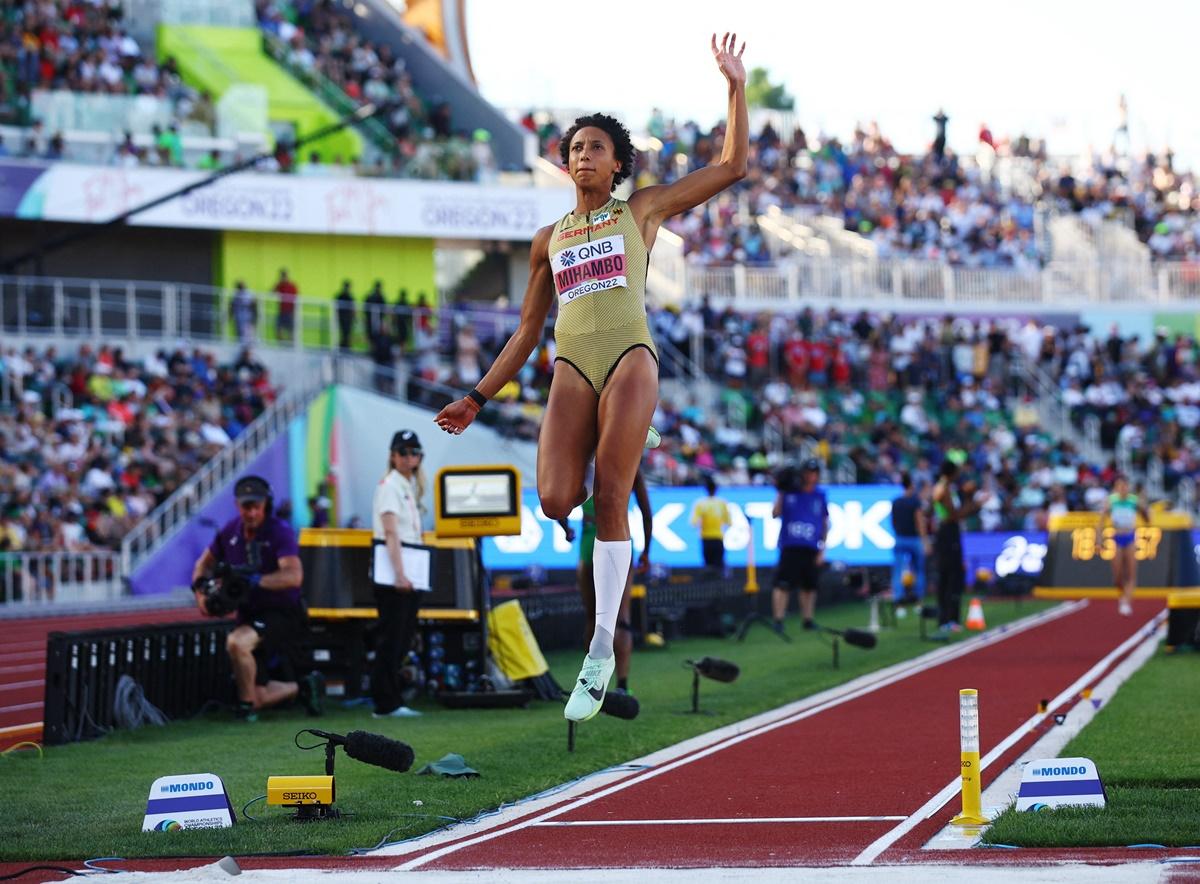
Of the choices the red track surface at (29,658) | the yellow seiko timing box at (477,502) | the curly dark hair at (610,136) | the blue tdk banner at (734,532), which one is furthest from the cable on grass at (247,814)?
the blue tdk banner at (734,532)

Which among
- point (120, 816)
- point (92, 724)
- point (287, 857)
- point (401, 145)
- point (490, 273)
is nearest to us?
point (287, 857)

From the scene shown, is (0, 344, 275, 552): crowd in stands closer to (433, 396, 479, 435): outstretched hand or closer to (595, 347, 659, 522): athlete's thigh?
(433, 396, 479, 435): outstretched hand

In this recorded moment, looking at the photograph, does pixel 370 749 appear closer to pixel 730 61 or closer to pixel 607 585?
pixel 607 585

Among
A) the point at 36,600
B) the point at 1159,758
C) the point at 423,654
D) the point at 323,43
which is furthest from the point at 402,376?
the point at 1159,758

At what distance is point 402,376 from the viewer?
106ft

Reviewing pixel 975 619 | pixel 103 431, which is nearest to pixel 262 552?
pixel 975 619

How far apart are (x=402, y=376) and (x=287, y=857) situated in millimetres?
25098

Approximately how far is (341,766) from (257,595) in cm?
309

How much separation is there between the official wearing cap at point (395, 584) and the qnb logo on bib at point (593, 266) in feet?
17.6

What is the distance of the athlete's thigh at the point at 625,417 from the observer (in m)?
7.73

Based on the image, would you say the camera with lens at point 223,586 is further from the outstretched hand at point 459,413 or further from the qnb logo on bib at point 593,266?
the qnb logo on bib at point 593,266

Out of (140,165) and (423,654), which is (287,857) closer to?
(423,654)

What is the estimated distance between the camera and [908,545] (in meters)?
23.9

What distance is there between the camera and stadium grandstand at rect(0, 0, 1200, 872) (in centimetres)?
2841
